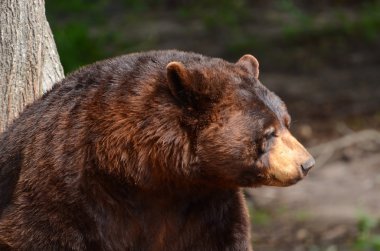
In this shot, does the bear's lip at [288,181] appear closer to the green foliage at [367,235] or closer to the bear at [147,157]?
the bear at [147,157]

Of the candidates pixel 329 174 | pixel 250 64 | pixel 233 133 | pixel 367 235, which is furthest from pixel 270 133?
pixel 329 174

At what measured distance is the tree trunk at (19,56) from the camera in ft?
22.1

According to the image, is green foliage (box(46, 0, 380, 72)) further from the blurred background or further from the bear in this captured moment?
the bear

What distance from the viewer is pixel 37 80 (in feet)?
22.4

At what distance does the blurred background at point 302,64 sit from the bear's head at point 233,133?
13.2 feet

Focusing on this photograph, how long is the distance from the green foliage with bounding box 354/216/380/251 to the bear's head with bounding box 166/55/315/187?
3.90m

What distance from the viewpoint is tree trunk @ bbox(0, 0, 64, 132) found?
6.74 meters

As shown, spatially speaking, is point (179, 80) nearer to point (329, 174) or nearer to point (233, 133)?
point (233, 133)

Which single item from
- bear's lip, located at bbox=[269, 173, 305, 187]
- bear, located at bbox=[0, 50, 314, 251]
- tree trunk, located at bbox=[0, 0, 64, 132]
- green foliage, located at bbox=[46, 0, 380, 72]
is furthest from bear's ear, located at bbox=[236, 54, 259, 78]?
green foliage, located at bbox=[46, 0, 380, 72]

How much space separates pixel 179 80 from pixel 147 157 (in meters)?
0.45

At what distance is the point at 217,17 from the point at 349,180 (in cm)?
475

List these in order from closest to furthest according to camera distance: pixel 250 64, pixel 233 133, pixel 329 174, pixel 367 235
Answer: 1. pixel 233 133
2. pixel 250 64
3. pixel 367 235
4. pixel 329 174

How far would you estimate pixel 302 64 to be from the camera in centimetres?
1370

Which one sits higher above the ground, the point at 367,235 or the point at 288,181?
the point at 288,181
